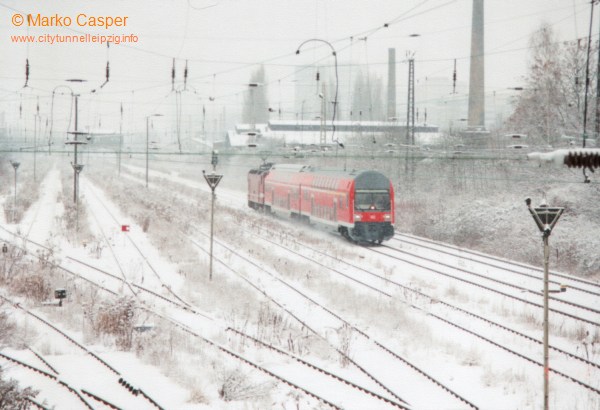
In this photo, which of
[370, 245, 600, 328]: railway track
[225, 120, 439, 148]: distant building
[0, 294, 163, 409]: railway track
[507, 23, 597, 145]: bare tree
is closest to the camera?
[0, 294, 163, 409]: railway track

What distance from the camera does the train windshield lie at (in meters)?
27.7

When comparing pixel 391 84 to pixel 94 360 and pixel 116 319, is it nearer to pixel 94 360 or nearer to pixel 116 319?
pixel 116 319

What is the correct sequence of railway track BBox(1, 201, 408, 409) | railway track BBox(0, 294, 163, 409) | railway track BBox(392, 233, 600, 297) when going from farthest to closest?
1. railway track BBox(392, 233, 600, 297)
2. railway track BBox(1, 201, 408, 409)
3. railway track BBox(0, 294, 163, 409)

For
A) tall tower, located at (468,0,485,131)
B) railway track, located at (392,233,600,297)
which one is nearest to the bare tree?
tall tower, located at (468,0,485,131)

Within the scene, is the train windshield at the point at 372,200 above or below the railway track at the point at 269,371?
above

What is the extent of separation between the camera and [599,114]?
2850cm

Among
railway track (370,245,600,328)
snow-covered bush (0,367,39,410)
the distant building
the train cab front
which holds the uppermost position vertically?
the distant building

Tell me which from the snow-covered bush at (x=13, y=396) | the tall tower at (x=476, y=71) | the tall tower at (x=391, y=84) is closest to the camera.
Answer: the snow-covered bush at (x=13, y=396)

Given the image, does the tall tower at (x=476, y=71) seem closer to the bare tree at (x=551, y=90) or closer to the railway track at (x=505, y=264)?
the bare tree at (x=551, y=90)

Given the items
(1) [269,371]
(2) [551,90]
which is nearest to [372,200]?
(1) [269,371]

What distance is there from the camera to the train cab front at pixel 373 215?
27750 mm

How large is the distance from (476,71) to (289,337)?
46674mm

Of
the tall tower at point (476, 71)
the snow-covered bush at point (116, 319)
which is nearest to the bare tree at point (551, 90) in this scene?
the tall tower at point (476, 71)

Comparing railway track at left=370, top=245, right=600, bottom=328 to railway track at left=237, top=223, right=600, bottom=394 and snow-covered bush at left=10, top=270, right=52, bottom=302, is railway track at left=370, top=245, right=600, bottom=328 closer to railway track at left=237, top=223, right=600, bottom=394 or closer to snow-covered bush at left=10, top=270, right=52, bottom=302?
railway track at left=237, top=223, right=600, bottom=394
